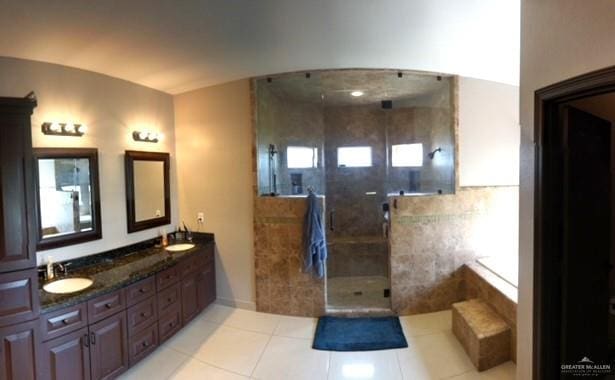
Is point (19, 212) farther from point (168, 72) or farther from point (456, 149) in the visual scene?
point (456, 149)

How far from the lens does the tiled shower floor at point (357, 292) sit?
11.9 ft

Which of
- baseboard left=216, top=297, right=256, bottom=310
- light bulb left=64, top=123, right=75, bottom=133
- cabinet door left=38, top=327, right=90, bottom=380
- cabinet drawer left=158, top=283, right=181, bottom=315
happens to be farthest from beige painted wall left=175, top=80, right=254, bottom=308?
cabinet door left=38, top=327, right=90, bottom=380

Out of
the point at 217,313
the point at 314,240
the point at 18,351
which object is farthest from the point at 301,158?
the point at 18,351

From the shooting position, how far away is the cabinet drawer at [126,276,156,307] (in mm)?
2555

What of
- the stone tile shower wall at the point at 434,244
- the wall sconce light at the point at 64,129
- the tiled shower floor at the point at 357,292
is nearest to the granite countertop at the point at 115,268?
the wall sconce light at the point at 64,129

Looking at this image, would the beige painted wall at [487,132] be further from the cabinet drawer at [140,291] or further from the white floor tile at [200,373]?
the cabinet drawer at [140,291]

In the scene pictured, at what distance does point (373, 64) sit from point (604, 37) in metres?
2.27

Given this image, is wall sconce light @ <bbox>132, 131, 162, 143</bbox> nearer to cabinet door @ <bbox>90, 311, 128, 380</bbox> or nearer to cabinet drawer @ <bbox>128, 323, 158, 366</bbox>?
cabinet door @ <bbox>90, 311, 128, 380</bbox>

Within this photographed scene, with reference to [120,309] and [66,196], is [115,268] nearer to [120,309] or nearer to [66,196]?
[120,309]

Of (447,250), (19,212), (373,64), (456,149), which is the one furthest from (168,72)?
(447,250)

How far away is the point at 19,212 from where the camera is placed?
72.3 inches

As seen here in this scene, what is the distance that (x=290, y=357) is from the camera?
279 centimetres

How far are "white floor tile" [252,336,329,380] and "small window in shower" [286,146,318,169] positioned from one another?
2134 millimetres

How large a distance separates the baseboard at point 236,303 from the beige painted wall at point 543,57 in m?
2.73
